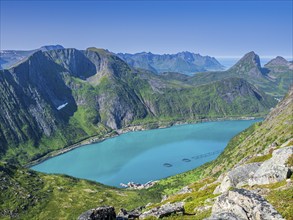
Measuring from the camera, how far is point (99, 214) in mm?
35312

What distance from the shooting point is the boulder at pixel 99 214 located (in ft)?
113

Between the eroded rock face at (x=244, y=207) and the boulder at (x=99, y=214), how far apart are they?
1198cm

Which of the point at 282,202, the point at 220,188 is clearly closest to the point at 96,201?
the point at 220,188

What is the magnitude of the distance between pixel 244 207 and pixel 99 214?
1556 cm

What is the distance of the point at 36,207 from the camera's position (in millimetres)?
188000

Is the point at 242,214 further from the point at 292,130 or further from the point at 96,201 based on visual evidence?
the point at 96,201

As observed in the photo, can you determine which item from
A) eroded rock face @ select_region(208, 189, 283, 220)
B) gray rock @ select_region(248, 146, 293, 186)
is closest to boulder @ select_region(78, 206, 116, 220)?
eroded rock face @ select_region(208, 189, 283, 220)

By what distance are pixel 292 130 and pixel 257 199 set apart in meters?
152

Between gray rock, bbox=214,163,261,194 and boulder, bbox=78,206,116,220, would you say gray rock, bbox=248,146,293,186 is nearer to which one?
gray rock, bbox=214,163,261,194

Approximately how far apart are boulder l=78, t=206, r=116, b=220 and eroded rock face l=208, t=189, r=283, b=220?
11979 millimetres

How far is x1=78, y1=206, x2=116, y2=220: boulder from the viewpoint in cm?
3431

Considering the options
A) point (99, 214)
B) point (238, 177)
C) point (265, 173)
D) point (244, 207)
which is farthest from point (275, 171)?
point (99, 214)

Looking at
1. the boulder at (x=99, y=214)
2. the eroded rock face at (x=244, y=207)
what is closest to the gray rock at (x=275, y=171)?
the eroded rock face at (x=244, y=207)

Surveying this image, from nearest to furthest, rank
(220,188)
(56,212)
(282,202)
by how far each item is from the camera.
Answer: (282,202) < (220,188) < (56,212)
